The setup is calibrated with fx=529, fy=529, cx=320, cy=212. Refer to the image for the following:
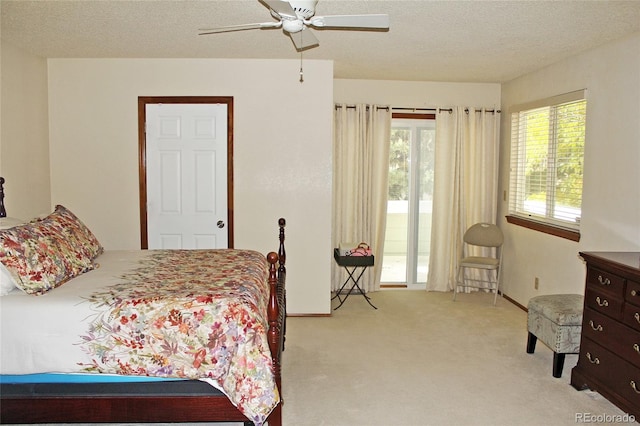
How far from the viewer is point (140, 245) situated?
5074mm

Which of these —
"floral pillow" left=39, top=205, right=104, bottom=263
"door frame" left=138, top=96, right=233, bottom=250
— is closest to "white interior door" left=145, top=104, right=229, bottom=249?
"door frame" left=138, top=96, right=233, bottom=250

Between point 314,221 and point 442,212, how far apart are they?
180 cm

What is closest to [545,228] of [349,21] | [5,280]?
[349,21]

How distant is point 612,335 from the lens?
3.20 meters

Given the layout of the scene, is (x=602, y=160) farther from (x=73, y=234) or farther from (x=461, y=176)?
(x=73, y=234)

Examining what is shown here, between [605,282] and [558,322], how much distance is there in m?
0.54

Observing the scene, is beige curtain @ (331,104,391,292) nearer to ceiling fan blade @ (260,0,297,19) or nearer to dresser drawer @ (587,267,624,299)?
dresser drawer @ (587,267,624,299)

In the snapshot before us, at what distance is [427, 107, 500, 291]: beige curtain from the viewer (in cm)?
603

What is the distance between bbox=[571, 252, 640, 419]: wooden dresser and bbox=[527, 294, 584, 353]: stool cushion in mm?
177

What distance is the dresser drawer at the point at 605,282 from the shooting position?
3.16 m

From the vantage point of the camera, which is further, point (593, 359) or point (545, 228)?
point (545, 228)

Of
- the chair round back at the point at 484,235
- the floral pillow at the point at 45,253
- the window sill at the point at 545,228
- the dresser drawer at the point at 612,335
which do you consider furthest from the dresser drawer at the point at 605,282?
the floral pillow at the point at 45,253

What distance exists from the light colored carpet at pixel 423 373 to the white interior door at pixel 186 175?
4.27 ft

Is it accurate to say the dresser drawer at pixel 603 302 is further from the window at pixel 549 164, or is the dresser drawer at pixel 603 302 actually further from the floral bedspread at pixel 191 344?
the floral bedspread at pixel 191 344
